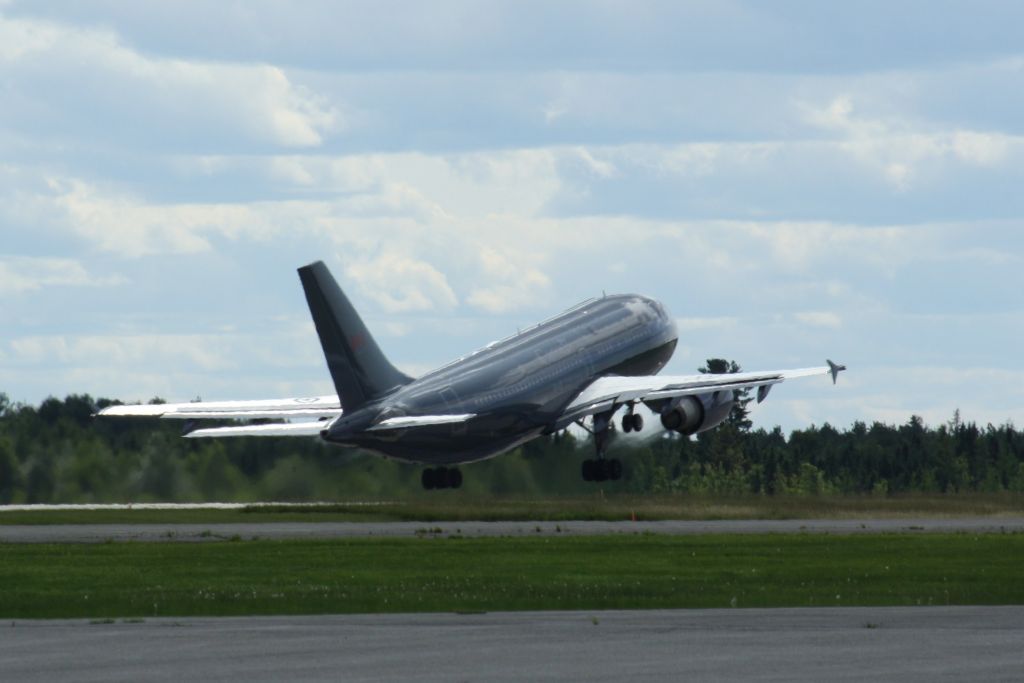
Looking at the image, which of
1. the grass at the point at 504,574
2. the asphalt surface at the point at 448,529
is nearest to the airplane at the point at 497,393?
the asphalt surface at the point at 448,529

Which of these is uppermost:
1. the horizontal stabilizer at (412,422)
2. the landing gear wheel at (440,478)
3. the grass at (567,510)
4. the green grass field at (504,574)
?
the horizontal stabilizer at (412,422)

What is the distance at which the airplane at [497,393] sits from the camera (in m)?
75.7

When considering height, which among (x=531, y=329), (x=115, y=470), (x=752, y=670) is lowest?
(x=752, y=670)

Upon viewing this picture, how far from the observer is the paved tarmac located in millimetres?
25344

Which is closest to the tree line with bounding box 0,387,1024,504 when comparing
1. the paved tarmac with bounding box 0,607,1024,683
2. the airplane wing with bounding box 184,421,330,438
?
the airplane wing with bounding box 184,421,330,438

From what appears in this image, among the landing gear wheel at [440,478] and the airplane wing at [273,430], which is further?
the landing gear wheel at [440,478]

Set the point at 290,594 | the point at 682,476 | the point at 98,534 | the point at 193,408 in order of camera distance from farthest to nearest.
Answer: the point at 682,476 → the point at 193,408 → the point at 98,534 → the point at 290,594

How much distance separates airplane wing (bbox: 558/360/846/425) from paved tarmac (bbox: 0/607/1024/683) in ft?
172

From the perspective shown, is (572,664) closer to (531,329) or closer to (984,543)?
(984,543)

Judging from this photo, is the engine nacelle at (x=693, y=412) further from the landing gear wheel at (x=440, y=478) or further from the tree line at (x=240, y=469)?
the landing gear wheel at (x=440, y=478)

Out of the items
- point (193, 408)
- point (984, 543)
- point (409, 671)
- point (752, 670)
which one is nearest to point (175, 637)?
point (409, 671)

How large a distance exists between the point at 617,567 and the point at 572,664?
24185 millimetres

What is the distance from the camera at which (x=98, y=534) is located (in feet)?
221

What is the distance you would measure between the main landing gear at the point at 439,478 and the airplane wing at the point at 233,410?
4.59 meters
